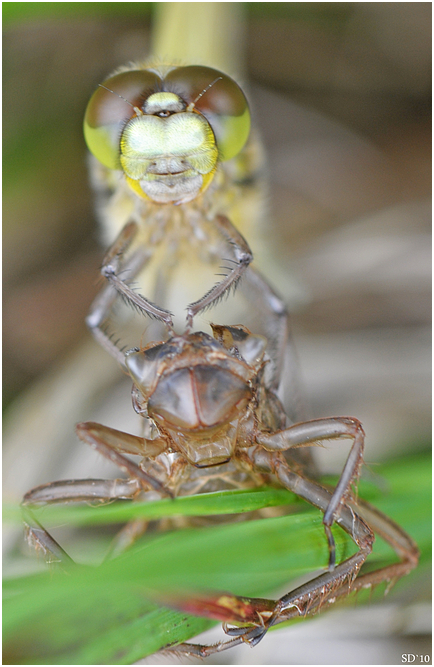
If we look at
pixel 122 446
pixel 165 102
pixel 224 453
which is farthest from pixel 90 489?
pixel 165 102

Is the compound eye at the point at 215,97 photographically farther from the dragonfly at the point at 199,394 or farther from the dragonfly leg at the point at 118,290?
the dragonfly leg at the point at 118,290

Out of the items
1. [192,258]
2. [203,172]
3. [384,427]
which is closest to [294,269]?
[192,258]

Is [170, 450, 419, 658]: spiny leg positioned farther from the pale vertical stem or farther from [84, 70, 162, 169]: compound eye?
the pale vertical stem

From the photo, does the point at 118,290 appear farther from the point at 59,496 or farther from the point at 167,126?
the point at 59,496

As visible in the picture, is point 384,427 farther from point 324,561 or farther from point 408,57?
point 408,57

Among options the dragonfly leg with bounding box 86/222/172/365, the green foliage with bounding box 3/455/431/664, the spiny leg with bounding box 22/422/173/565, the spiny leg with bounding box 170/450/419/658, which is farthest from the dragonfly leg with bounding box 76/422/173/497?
the dragonfly leg with bounding box 86/222/172/365

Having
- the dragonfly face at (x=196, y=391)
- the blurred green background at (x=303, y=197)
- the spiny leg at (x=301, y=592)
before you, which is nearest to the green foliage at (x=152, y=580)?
the spiny leg at (x=301, y=592)
